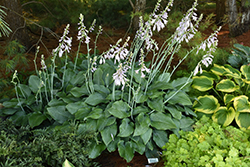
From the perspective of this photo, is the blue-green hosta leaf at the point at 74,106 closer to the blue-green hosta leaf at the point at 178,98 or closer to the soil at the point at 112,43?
the soil at the point at 112,43

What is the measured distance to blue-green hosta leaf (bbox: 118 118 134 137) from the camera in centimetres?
226

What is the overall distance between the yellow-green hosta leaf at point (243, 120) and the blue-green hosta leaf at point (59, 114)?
2019 mm

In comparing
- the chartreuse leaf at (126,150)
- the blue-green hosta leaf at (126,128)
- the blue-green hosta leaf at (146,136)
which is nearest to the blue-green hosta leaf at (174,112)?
the blue-green hosta leaf at (146,136)

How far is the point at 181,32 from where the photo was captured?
7.67 feet

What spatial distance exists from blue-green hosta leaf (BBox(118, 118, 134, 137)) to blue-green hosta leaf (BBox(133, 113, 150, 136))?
58mm

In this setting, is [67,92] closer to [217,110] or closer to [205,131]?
[205,131]

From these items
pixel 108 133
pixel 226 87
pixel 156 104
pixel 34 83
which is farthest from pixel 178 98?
pixel 34 83

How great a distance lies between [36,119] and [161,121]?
1.41 meters

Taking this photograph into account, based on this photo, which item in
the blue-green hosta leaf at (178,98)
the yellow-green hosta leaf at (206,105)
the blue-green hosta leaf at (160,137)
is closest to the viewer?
the blue-green hosta leaf at (160,137)

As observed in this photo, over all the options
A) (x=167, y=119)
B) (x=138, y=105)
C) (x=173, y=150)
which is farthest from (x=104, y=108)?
(x=173, y=150)

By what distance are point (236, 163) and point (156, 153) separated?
0.81m

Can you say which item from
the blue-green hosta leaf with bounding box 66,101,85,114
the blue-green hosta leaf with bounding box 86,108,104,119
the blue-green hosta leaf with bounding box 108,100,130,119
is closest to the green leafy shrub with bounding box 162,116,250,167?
the blue-green hosta leaf with bounding box 108,100,130,119

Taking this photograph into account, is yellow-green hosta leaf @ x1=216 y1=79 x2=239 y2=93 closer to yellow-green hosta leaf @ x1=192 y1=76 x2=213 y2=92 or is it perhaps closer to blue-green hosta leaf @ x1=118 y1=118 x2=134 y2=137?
yellow-green hosta leaf @ x1=192 y1=76 x2=213 y2=92

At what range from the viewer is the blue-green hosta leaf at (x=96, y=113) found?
7.61ft
